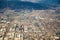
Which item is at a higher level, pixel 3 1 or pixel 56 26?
pixel 56 26

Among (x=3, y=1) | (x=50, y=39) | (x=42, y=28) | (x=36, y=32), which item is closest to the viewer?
(x=50, y=39)

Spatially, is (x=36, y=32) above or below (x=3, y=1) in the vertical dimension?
above

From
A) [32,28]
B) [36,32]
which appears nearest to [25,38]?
[36,32]

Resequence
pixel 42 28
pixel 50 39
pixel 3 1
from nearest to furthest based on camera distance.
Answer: pixel 50 39 → pixel 42 28 → pixel 3 1

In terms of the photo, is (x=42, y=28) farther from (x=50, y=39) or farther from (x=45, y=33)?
(x=50, y=39)

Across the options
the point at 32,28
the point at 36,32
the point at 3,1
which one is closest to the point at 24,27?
the point at 32,28

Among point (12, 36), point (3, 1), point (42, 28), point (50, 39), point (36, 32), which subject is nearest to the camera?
point (50, 39)

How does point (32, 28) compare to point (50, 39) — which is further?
point (32, 28)

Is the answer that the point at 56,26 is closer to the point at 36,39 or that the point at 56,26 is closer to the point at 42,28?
the point at 42,28

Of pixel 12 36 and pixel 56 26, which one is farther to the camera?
pixel 56 26

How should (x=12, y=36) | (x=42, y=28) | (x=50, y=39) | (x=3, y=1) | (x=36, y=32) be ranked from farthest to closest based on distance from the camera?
(x=3, y=1) → (x=42, y=28) → (x=36, y=32) → (x=12, y=36) → (x=50, y=39)
